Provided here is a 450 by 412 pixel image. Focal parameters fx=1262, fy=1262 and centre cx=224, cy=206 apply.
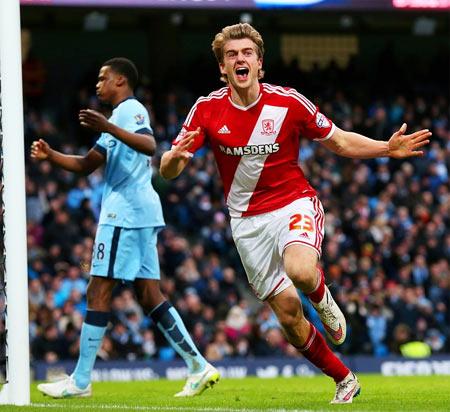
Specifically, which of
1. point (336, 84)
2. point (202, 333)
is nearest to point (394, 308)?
point (202, 333)

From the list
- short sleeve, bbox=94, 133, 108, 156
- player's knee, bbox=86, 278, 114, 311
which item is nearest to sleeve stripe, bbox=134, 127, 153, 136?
short sleeve, bbox=94, 133, 108, 156

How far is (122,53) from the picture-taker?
99.5 feet

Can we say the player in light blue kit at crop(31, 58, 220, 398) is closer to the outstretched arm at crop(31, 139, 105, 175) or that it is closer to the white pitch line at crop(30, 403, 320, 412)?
the outstretched arm at crop(31, 139, 105, 175)

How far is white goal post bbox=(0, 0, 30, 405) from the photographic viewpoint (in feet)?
27.9

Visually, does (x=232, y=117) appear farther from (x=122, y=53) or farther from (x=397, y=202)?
(x=122, y=53)

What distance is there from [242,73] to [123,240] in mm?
2023

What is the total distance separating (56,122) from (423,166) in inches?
304

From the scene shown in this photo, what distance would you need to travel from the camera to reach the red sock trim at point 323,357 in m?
8.76

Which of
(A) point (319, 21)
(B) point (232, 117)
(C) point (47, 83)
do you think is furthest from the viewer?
(A) point (319, 21)

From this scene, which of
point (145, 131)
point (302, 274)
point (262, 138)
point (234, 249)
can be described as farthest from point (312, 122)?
point (234, 249)

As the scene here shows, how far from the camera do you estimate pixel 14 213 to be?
856cm

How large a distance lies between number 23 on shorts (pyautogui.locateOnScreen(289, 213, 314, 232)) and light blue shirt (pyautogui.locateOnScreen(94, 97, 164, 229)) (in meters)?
1.86

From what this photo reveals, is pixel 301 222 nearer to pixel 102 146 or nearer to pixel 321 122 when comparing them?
pixel 321 122

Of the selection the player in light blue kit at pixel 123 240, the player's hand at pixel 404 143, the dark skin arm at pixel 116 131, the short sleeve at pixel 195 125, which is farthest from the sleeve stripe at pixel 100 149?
the player's hand at pixel 404 143
